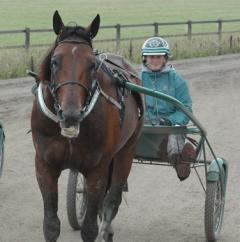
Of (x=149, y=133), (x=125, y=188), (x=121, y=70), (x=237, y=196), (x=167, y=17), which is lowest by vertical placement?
(x=167, y=17)

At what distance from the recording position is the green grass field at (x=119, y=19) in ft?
68.4

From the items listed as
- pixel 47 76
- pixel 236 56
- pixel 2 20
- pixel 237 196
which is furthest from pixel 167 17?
pixel 47 76

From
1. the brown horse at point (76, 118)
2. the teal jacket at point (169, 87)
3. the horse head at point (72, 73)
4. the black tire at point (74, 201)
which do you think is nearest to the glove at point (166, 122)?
the teal jacket at point (169, 87)

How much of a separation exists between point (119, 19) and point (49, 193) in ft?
128

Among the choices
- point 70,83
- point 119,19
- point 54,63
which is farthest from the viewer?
point 119,19

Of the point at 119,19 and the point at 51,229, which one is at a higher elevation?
the point at 51,229

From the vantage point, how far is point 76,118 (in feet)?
13.9

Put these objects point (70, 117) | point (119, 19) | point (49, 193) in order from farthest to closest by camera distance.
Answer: point (119, 19)
point (49, 193)
point (70, 117)

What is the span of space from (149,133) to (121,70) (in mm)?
785

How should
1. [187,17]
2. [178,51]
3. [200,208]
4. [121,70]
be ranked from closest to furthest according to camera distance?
1. [121,70]
2. [200,208]
3. [178,51]
4. [187,17]

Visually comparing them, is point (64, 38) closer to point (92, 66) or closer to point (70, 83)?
point (92, 66)

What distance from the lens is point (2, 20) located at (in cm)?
4238

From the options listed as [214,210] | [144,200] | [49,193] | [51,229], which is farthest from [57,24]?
[144,200]

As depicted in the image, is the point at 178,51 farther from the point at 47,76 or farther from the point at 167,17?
the point at 167,17
